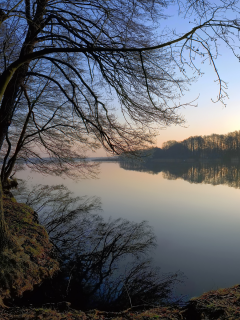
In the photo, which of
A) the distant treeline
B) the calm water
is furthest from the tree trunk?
the distant treeline

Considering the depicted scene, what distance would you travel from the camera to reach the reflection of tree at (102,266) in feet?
14.0

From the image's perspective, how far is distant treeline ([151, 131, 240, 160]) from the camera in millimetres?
66062

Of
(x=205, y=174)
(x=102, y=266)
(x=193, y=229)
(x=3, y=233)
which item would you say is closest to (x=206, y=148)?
(x=205, y=174)

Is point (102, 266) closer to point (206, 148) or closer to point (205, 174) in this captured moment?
point (205, 174)

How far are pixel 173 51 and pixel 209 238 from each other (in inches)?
248

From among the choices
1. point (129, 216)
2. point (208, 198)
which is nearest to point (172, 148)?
point (208, 198)

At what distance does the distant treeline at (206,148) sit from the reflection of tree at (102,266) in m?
60.5

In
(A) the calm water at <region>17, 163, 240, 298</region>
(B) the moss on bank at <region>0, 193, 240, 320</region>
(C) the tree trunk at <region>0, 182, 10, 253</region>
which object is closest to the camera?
(B) the moss on bank at <region>0, 193, 240, 320</region>

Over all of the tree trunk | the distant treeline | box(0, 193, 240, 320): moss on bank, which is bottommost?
box(0, 193, 240, 320): moss on bank

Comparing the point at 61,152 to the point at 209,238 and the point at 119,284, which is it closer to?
the point at 119,284

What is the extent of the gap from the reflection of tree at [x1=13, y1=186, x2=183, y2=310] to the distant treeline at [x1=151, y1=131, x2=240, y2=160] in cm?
6049

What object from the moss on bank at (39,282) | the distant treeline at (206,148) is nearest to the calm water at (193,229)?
the moss on bank at (39,282)

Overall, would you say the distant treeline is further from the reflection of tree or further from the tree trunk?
the tree trunk

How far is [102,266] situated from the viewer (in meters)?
5.48
